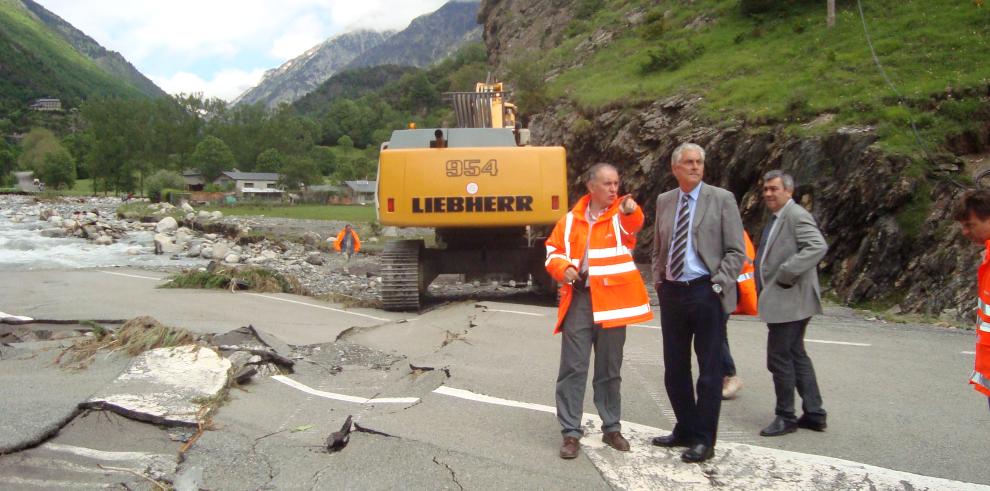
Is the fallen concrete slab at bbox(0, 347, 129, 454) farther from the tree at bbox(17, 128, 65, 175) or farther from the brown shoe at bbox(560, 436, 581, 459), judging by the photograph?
the tree at bbox(17, 128, 65, 175)

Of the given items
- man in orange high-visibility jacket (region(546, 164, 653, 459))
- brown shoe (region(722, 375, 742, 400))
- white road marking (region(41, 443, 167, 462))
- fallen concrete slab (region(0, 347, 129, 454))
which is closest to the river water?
fallen concrete slab (region(0, 347, 129, 454))

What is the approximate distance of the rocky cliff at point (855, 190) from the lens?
464 inches

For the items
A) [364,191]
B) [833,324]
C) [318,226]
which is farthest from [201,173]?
[833,324]

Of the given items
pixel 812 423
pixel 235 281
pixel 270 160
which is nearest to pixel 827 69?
pixel 235 281

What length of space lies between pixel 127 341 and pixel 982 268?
6.28m

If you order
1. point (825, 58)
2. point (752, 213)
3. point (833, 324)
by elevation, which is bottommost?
point (833, 324)

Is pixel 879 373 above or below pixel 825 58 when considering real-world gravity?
below

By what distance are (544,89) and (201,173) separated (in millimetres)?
84781

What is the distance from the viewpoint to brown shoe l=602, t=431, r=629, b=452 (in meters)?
4.46

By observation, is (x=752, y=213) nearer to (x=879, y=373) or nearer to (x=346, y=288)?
(x=346, y=288)

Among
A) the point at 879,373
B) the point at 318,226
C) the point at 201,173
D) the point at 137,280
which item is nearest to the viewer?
the point at 879,373

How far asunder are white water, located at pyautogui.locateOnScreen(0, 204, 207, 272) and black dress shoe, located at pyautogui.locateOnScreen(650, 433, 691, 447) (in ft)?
61.2

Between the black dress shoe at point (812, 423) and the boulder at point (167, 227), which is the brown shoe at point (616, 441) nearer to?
the black dress shoe at point (812, 423)

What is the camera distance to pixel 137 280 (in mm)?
14547
